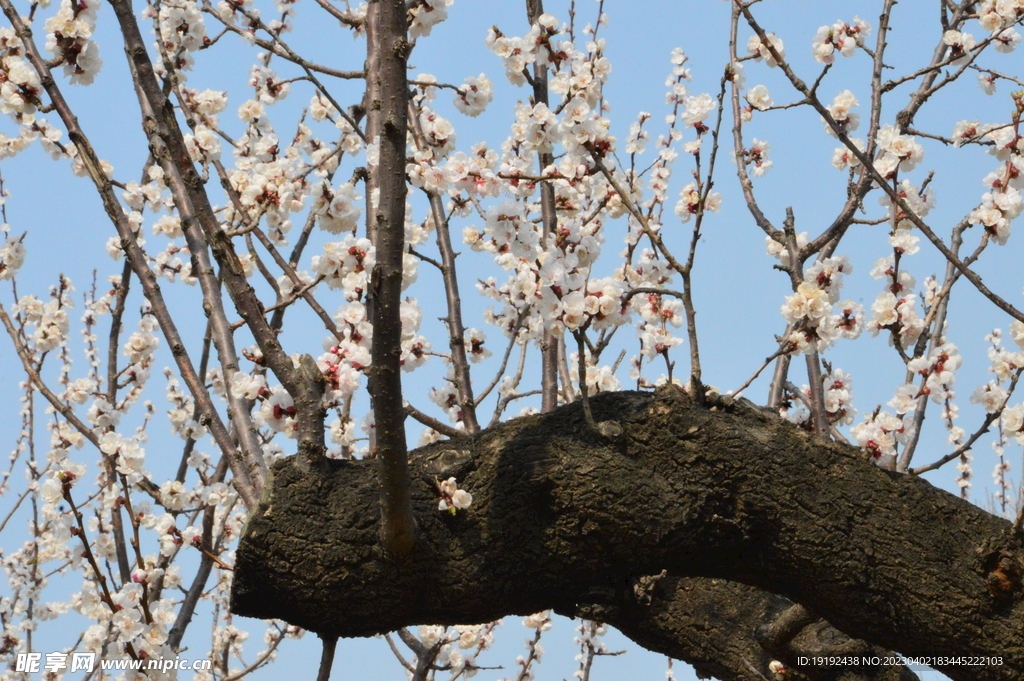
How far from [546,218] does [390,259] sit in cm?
181

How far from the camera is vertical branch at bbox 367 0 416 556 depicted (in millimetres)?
1574

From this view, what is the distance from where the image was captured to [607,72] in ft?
12.0

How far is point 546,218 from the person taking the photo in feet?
10.9

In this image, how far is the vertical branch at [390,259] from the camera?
157cm

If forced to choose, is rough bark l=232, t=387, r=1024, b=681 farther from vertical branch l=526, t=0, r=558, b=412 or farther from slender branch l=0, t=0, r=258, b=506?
vertical branch l=526, t=0, r=558, b=412

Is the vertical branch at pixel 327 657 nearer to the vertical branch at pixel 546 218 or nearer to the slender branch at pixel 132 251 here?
the slender branch at pixel 132 251

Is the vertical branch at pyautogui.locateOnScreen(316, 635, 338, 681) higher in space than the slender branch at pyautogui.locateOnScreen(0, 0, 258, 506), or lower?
lower

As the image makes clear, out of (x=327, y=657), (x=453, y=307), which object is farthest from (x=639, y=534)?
(x=453, y=307)

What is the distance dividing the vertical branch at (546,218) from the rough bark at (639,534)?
1.26 m

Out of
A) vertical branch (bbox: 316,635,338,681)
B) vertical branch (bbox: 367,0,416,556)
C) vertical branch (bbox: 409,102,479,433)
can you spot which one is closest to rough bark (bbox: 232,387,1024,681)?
vertical branch (bbox: 316,635,338,681)

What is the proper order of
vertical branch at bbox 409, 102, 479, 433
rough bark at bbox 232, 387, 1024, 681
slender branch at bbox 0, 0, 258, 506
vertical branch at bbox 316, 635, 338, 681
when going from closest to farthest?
rough bark at bbox 232, 387, 1024, 681 < vertical branch at bbox 316, 635, 338, 681 < slender branch at bbox 0, 0, 258, 506 < vertical branch at bbox 409, 102, 479, 433

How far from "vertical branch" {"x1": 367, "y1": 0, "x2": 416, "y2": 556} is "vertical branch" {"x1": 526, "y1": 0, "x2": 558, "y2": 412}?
1563 mm

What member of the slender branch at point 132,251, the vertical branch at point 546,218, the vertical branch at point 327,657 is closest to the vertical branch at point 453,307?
the vertical branch at point 546,218

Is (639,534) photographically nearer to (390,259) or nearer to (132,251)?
(390,259)
